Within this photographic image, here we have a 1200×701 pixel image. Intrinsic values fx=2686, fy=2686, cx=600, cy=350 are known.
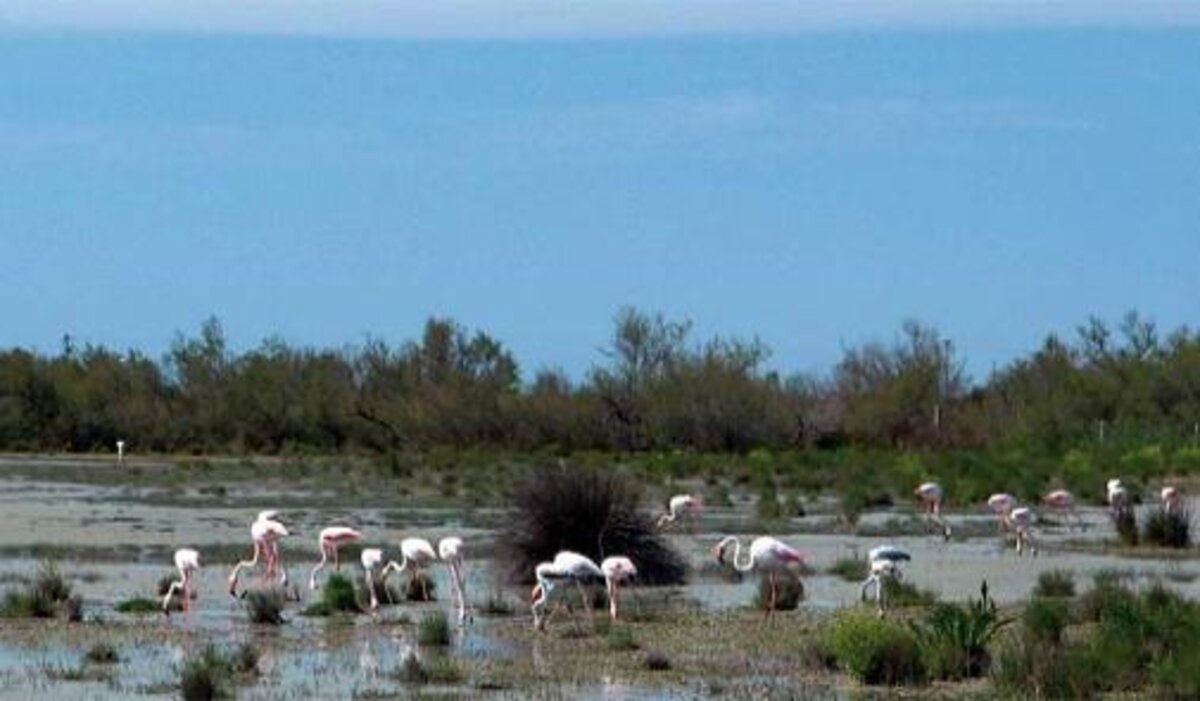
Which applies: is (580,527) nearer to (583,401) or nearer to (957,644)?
(957,644)

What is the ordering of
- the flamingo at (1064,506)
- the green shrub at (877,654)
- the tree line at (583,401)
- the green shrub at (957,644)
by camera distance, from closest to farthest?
1. the green shrub at (877,654)
2. the green shrub at (957,644)
3. the flamingo at (1064,506)
4. the tree line at (583,401)

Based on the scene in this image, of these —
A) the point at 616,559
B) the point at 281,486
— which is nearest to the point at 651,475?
the point at 281,486

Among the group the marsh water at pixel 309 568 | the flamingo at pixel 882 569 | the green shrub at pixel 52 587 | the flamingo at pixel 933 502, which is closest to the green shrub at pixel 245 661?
the marsh water at pixel 309 568

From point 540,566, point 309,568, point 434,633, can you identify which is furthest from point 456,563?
point 309,568

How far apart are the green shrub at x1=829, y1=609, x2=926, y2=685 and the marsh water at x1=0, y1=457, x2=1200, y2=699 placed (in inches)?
49.4

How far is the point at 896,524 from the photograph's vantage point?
137 feet

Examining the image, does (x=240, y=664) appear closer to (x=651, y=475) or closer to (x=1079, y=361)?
(x=651, y=475)

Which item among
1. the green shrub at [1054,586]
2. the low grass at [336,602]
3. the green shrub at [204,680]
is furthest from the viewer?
the green shrub at [1054,586]

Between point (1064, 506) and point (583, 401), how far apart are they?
36.4m

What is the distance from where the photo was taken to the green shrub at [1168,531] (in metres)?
35.4

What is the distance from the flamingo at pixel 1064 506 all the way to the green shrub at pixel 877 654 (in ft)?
70.8

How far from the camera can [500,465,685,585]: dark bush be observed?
29344mm

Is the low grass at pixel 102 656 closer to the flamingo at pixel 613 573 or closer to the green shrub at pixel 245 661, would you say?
the green shrub at pixel 245 661

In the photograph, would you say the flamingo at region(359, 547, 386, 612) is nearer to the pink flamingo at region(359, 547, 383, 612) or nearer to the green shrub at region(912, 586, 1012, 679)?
the pink flamingo at region(359, 547, 383, 612)
